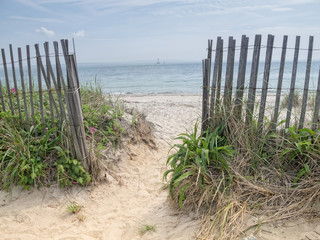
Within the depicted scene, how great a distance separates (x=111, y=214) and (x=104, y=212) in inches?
4.5

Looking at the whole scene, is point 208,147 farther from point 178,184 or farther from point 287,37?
point 287,37

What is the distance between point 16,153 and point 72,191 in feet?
2.99

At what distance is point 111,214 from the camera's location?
345 centimetres

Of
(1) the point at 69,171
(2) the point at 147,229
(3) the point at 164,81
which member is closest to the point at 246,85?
(2) the point at 147,229

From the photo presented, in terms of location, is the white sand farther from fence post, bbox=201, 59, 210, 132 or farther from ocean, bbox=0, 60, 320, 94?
ocean, bbox=0, 60, 320, 94

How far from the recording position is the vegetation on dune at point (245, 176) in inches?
109

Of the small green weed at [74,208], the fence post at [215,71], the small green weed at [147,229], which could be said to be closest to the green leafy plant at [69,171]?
the small green weed at [74,208]

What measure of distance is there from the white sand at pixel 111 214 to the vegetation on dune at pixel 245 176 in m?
0.19

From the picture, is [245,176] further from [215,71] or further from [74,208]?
[74,208]

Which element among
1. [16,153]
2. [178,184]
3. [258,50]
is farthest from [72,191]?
[258,50]

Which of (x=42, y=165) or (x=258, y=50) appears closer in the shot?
(x=258, y=50)

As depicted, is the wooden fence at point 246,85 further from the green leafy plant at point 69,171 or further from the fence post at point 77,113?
the green leafy plant at point 69,171

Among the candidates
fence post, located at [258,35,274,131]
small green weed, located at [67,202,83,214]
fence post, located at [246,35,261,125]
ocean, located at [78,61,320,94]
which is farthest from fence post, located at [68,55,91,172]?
fence post, located at [258,35,274,131]

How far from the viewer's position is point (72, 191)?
3.79m
